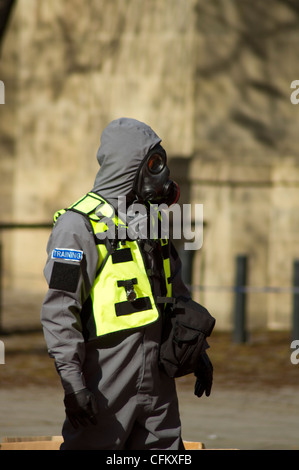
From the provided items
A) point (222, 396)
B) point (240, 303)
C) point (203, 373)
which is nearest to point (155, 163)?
point (203, 373)

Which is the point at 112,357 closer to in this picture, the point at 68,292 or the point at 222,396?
the point at 68,292

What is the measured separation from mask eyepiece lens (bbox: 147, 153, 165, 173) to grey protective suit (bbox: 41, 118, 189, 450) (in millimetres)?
38

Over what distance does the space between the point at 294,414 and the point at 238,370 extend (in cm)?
212

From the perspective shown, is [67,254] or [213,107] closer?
[67,254]

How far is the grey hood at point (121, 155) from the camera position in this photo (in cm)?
462

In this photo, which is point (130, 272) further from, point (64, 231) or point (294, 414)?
point (294, 414)

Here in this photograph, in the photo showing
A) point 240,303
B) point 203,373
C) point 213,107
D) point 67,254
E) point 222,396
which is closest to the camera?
point 67,254

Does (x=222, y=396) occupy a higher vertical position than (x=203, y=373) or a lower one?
lower

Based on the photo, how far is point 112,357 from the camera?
4469 millimetres

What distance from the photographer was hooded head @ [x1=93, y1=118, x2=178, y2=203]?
15.2 feet

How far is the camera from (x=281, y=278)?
1351 centimetres

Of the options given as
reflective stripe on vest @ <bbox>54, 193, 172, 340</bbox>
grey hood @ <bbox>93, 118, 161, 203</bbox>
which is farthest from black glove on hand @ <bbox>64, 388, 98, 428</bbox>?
grey hood @ <bbox>93, 118, 161, 203</bbox>

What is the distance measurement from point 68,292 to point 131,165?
65 cm
